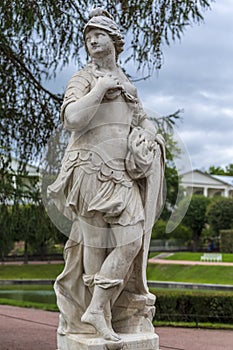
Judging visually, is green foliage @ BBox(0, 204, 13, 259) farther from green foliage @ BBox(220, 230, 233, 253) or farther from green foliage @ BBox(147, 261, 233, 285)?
green foliage @ BBox(220, 230, 233, 253)

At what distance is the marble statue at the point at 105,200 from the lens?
143 inches

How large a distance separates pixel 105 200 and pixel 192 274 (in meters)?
19.5

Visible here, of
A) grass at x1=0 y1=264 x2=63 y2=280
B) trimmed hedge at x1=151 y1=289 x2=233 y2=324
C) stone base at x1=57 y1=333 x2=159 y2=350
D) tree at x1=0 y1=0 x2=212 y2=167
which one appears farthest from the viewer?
grass at x1=0 y1=264 x2=63 y2=280

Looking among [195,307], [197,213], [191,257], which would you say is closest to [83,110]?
[195,307]

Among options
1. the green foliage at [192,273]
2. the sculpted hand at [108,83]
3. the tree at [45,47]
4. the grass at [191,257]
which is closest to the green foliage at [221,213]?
the grass at [191,257]

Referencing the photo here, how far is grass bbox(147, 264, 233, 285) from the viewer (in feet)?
68.8

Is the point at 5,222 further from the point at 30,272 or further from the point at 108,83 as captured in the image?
the point at 30,272

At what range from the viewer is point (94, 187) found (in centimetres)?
365

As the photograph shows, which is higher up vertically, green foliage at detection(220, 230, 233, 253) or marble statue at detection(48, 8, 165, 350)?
green foliage at detection(220, 230, 233, 253)

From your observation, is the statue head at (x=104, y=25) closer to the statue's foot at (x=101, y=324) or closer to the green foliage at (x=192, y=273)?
the statue's foot at (x=101, y=324)

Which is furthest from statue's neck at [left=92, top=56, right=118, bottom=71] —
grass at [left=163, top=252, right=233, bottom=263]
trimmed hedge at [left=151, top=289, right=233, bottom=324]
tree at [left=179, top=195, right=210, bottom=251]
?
tree at [left=179, top=195, right=210, bottom=251]

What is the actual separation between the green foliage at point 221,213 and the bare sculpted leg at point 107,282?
3390 cm

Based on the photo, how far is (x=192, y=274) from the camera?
22484mm

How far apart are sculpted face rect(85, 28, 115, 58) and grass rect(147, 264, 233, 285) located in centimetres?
1713
